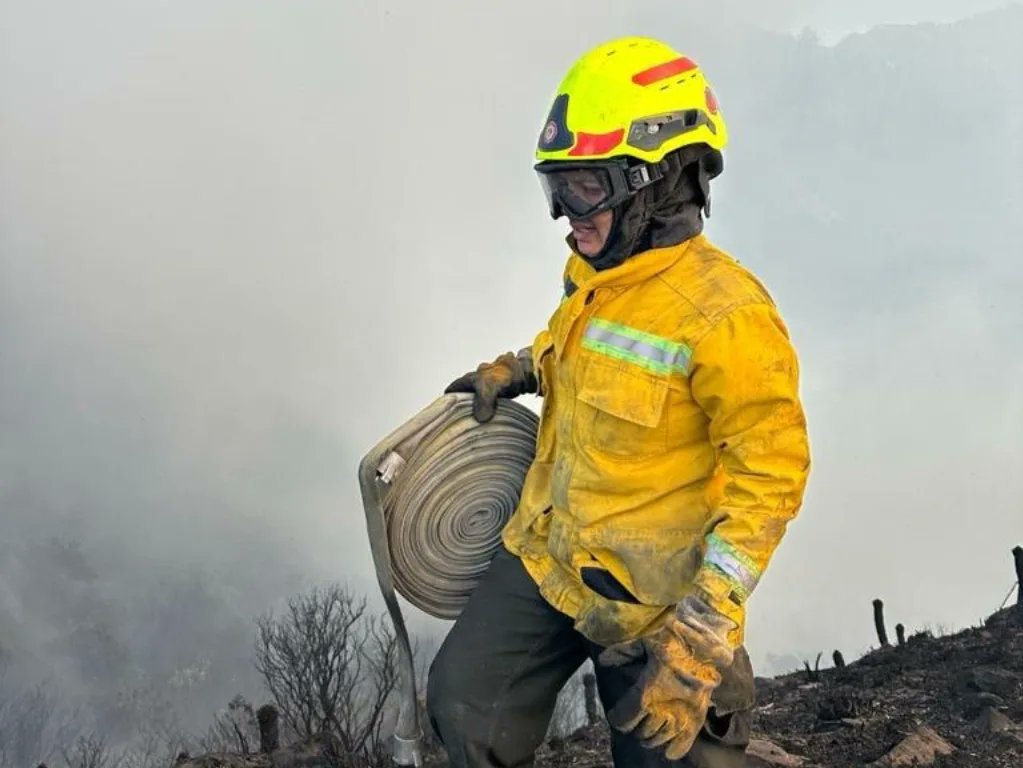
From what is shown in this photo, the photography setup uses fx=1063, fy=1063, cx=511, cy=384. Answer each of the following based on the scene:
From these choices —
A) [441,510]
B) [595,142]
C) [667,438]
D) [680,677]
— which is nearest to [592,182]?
[595,142]

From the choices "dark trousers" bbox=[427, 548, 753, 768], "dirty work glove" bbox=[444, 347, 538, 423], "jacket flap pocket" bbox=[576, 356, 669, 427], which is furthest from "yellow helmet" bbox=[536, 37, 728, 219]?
"dark trousers" bbox=[427, 548, 753, 768]

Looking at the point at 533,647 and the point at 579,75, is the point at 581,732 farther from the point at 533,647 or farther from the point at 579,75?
the point at 579,75

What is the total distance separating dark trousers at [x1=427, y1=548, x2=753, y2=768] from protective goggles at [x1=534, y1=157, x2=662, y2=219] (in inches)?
47.1

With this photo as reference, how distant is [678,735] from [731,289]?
118cm

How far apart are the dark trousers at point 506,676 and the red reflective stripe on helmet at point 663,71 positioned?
5.09 ft

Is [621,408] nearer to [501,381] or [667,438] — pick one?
[667,438]

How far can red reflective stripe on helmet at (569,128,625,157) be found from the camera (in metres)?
2.84

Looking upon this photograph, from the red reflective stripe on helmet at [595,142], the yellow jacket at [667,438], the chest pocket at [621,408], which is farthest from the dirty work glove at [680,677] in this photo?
the red reflective stripe on helmet at [595,142]

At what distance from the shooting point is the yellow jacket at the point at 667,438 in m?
2.73

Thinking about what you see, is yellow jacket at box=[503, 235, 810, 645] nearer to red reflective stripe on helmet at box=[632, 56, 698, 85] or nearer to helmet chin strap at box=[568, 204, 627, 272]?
helmet chin strap at box=[568, 204, 627, 272]

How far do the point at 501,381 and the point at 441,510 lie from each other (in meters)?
0.54

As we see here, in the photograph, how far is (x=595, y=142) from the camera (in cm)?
285

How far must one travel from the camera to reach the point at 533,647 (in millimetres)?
3324

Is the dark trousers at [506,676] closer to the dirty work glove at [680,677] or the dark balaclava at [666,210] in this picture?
the dirty work glove at [680,677]
